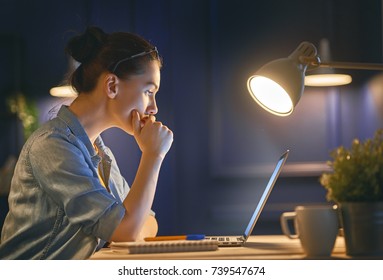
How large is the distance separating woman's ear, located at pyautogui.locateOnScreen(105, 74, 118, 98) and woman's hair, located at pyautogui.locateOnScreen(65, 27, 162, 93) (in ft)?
0.04

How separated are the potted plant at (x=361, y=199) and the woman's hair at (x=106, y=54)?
27.3 inches

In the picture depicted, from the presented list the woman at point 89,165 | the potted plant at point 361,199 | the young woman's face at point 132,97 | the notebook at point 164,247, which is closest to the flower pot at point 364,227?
the potted plant at point 361,199

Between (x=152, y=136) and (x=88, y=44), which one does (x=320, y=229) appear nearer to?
(x=152, y=136)

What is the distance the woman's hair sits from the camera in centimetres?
152

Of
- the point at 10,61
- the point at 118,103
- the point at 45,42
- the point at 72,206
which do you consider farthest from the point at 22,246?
the point at 10,61

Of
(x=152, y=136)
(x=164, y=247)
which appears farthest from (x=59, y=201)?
(x=164, y=247)

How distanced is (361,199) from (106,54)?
778 mm

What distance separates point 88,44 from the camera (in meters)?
1.54

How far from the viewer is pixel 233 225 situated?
Answer: 1.99 metres

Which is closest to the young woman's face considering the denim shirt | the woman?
the woman

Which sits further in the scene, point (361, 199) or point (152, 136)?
point (152, 136)

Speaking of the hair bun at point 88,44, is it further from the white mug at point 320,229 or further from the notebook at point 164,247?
the white mug at point 320,229
